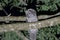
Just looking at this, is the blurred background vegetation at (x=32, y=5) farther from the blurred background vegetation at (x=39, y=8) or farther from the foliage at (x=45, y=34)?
the foliage at (x=45, y=34)

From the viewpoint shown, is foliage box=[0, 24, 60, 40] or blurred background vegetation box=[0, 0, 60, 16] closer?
foliage box=[0, 24, 60, 40]

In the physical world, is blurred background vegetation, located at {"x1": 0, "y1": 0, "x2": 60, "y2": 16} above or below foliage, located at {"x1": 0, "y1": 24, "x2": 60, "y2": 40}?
above

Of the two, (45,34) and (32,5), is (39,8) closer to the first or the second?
(32,5)

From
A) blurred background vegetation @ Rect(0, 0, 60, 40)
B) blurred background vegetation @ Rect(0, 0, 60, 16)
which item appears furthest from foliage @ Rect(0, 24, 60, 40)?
blurred background vegetation @ Rect(0, 0, 60, 16)

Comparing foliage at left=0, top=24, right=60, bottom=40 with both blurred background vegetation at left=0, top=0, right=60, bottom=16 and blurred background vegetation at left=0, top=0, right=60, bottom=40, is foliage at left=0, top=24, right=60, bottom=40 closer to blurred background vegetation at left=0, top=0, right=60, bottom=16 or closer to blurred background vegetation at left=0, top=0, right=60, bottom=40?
blurred background vegetation at left=0, top=0, right=60, bottom=40

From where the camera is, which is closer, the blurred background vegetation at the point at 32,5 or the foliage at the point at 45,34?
the foliage at the point at 45,34

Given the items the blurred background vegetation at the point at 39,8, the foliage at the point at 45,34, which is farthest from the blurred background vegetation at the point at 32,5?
the foliage at the point at 45,34

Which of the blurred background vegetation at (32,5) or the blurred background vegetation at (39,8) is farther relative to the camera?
the blurred background vegetation at (32,5)

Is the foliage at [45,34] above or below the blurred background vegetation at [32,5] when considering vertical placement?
below

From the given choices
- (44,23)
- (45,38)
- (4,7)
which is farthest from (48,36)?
(44,23)

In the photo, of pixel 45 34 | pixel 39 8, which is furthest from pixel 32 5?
pixel 45 34

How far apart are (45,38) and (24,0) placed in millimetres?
522

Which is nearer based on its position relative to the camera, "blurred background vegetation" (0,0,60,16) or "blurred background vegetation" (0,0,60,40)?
"blurred background vegetation" (0,0,60,40)

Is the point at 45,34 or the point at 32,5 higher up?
the point at 32,5
